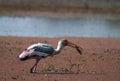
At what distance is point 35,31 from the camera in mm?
27016

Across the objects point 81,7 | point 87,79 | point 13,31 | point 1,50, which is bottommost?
point 87,79

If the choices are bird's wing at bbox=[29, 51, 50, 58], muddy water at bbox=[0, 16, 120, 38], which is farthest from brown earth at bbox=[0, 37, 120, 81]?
muddy water at bbox=[0, 16, 120, 38]

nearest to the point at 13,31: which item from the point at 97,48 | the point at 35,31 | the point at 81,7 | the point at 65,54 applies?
the point at 35,31

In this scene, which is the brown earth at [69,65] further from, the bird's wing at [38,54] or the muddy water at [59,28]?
the muddy water at [59,28]

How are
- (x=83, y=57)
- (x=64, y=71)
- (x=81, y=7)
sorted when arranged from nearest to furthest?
(x=64, y=71), (x=83, y=57), (x=81, y=7)

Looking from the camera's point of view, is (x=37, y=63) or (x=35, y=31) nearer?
(x=37, y=63)

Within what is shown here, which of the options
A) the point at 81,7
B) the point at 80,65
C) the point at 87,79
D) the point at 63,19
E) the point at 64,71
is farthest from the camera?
the point at 81,7

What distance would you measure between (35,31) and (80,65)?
1183 centimetres

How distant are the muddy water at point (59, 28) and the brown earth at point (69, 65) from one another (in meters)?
5.62

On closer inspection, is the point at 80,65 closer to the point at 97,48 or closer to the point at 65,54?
the point at 65,54

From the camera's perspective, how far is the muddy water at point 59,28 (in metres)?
26.0

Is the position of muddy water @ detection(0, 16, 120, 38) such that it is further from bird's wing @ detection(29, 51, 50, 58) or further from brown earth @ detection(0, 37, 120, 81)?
bird's wing @ detection(29, 51, 50, 58)

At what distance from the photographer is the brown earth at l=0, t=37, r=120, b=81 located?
13.4m

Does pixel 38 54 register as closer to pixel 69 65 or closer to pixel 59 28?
pixel 69 65
